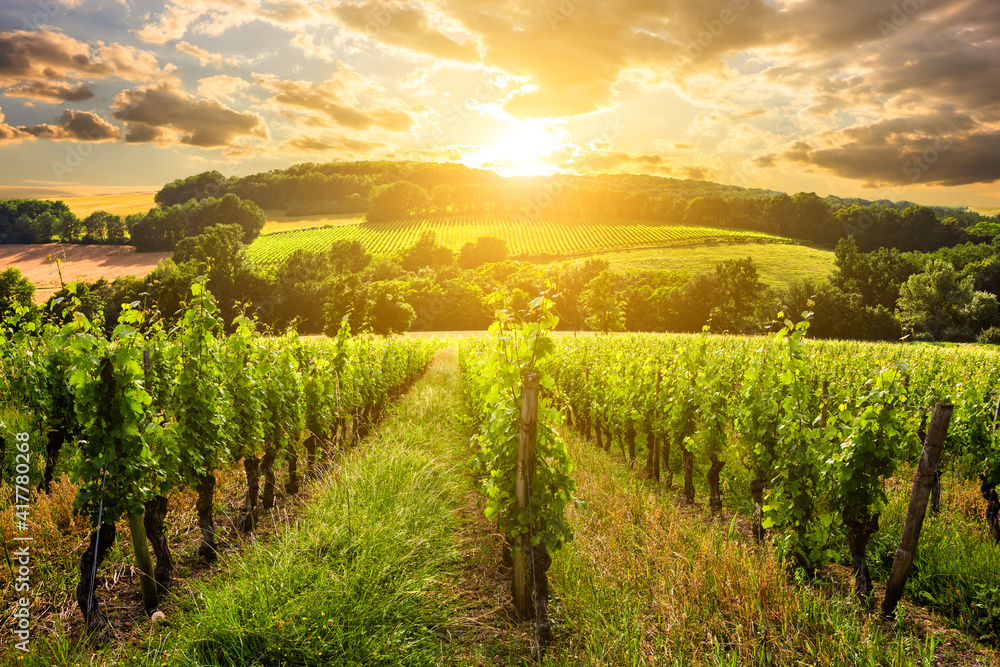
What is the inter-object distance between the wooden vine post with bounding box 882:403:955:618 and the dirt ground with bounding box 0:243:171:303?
53.1m

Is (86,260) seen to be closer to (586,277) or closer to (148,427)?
(586,277)

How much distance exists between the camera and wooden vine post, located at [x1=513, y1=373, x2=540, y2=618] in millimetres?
4000

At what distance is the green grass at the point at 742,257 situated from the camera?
61781 millimetres

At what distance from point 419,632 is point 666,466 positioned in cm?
661

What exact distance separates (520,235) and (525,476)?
8514 centimetres

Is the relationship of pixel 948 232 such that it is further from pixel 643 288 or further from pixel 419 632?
pixel 419 632

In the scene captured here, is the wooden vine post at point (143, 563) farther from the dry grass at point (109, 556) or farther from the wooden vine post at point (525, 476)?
the wooden vine post at point (525, 476)

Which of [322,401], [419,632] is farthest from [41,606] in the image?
→ [322,401]

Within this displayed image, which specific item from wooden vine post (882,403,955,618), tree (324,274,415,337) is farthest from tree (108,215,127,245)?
wooden vine post (882,403,955,618)

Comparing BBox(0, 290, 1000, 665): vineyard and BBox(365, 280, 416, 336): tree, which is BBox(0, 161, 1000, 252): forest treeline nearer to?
BBox(365, 280, 416, 336): tree

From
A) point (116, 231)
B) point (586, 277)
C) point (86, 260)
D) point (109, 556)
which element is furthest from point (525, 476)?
point (116, 231)

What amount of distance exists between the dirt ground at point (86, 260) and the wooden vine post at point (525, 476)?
166ft

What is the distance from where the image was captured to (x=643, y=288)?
56.3 m

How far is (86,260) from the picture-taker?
53.8 meters
